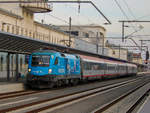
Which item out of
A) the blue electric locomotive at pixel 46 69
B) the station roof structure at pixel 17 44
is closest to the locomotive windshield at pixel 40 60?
the blue electric locomotive at pixel 46 69

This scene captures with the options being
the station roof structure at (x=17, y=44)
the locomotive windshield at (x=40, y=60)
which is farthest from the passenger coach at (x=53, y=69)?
the station roof structure at (x=17, y=44)

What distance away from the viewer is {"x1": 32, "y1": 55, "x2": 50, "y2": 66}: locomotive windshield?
20256 millimetres

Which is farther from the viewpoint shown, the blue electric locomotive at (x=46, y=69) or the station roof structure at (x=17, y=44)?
the blue electric locomotive at (x=46, y=69)

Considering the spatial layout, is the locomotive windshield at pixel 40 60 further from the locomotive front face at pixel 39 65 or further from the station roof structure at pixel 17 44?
the station roof structure at pixel 17 44

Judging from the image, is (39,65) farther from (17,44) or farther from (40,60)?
(17,44)

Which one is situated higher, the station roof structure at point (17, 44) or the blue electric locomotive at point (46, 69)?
the station roof structure at point (17, 44)

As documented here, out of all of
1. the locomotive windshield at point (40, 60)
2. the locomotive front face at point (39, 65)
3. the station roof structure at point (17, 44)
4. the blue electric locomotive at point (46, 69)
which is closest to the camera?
the station roof structure at point (17, 44)

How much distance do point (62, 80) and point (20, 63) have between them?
11.9 meters

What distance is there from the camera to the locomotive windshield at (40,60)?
20.3 meters

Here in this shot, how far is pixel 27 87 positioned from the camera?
68.9 ft

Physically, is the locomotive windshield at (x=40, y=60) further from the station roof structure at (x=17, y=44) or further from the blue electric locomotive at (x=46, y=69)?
the station roof structure at (x=17, y=44)

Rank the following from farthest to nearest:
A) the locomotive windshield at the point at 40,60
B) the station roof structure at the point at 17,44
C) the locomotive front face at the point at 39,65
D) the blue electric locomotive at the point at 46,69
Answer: the locomotive windshield at the point at 40,60, the locomotive front face at the point at 39,65, the blue electric locomotive at the point at 46,69, the station roof structure at the point at 17,44

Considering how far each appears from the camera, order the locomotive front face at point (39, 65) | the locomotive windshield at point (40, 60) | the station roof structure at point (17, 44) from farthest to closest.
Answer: the locomotive windshield at point (40, 60) < the locomotive front face at point (39, 65) < the station roof structure at point (17, 44)

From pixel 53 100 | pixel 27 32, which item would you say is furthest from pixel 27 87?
pixel 27 32
